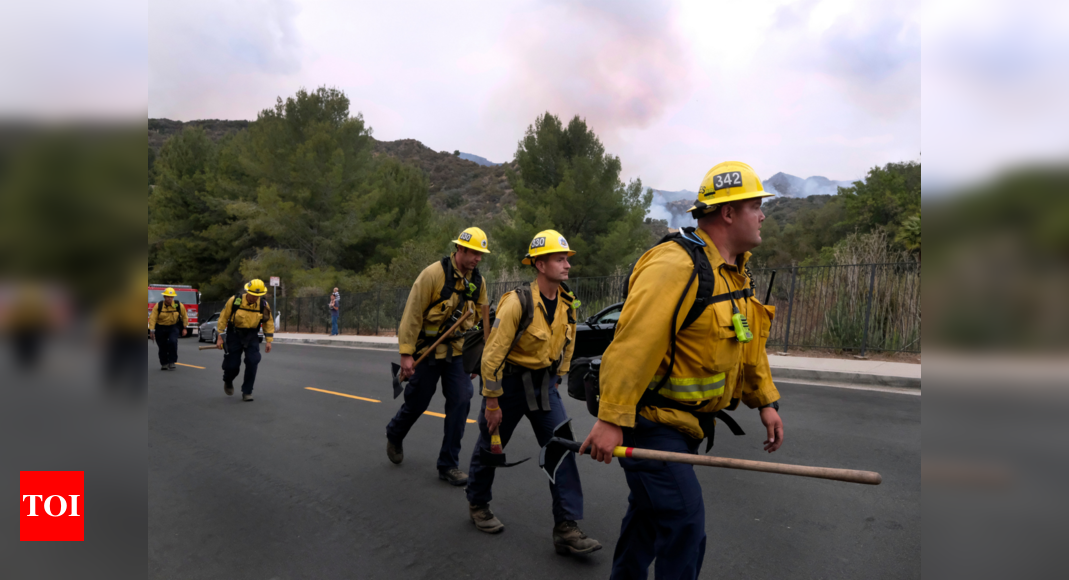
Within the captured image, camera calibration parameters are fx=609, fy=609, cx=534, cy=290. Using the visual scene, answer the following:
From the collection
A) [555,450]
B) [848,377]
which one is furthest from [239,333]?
[848,377]

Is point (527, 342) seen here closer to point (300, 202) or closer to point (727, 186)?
point (727, 186)

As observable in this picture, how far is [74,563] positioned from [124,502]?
13 cm

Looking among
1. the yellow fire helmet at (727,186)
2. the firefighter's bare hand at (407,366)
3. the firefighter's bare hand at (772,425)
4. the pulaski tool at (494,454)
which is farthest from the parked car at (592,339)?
the yellow fire helmet at (727,186)

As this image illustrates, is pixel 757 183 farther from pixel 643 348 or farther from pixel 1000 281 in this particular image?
pixel 1000 281

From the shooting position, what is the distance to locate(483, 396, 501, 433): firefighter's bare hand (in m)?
3.65

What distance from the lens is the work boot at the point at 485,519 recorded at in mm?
3752

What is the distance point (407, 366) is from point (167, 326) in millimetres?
9749

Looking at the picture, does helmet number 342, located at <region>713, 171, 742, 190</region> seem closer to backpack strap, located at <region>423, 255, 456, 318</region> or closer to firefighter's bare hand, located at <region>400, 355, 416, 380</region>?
backpack strap, located at <region>423, 255, 456, 318</region>

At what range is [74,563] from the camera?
119 cm

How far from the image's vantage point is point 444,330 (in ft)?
16.1

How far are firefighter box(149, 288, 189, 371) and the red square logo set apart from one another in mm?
12645

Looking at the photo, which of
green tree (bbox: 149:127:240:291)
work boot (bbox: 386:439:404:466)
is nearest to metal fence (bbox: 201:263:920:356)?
work boot (bbox: 386:439:404:466)

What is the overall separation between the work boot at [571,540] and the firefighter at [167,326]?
11474 mm

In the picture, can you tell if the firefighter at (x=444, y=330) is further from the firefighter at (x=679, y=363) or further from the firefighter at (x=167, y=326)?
the firefighter at (x=167, y=326)
